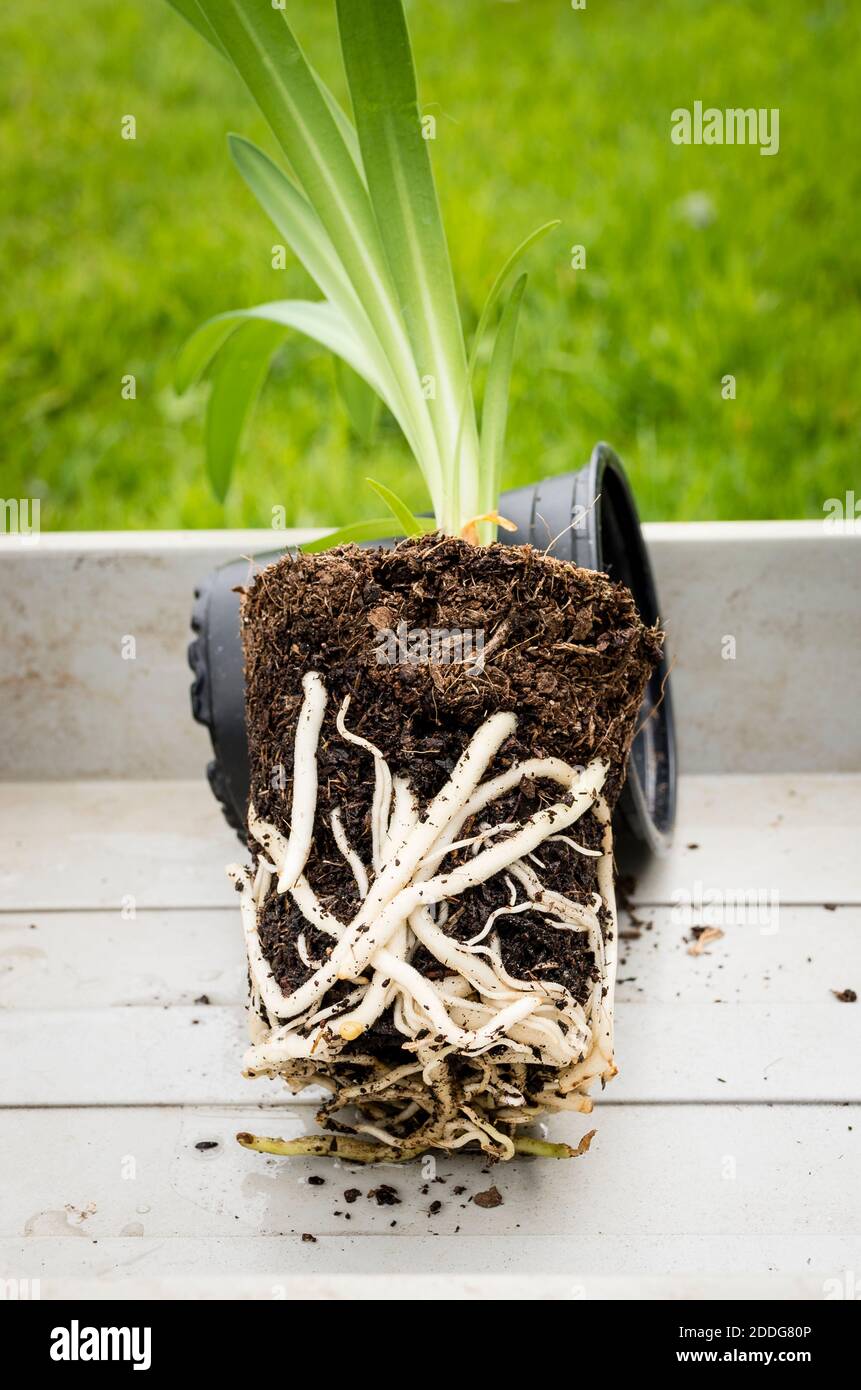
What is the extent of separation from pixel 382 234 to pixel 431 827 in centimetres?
45

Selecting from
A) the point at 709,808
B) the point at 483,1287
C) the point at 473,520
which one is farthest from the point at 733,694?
the point at 483,1287

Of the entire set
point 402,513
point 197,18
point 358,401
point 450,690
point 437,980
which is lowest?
point 437,980

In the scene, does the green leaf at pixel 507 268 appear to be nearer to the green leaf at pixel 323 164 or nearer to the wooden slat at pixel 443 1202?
the green leaf at pixel 323 164

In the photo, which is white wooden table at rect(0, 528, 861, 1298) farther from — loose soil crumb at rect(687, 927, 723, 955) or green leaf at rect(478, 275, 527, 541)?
green leaf at rect(478, 275, 527, 541)

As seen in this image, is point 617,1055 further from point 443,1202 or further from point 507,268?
point 507,268

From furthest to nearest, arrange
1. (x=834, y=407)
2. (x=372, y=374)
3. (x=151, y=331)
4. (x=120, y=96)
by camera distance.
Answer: (x=120, y=96), (x=151, y=331), (x=834, y=407), (x=372, y=374)

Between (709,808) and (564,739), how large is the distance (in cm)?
60

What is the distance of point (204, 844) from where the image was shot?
1.26 metres

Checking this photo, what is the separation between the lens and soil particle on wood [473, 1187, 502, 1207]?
741 millimetres

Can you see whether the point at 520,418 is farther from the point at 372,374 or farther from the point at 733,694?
the point at 372,374

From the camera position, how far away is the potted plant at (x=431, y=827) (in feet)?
2.31

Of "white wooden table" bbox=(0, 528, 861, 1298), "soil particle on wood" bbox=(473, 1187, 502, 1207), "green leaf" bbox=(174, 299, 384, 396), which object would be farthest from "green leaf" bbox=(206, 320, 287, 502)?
"soil particle on wood" bbox=(473, 1187, 502, 1207)

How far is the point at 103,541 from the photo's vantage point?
4.45 feet

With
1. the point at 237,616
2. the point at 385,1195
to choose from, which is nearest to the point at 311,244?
the point at 237,616
